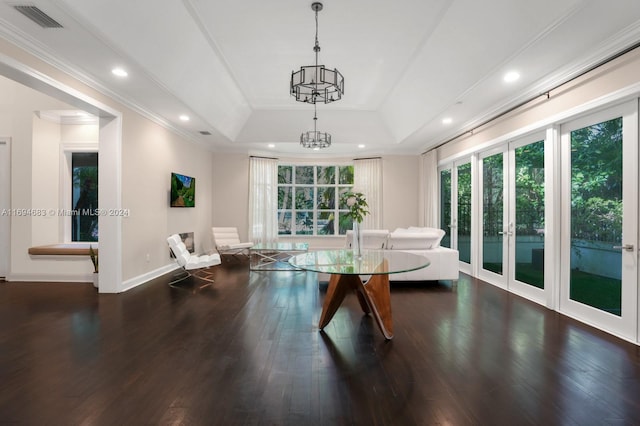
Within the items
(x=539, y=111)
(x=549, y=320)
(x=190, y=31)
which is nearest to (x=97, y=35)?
(x=190, y=31)

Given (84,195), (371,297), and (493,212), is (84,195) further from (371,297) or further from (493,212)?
(493,212)

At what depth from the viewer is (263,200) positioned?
28.8ft

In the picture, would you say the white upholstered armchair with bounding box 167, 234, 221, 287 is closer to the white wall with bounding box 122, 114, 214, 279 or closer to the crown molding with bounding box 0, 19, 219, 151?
the white wall with bounding box 122, 114, 214, 279

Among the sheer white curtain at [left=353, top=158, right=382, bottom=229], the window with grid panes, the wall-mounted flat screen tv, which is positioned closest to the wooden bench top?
the wall-mounted flat screen tv

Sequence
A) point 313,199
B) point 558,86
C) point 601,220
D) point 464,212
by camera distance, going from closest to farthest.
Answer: point 601,220
point 558,86
point 464,212
point 313,199

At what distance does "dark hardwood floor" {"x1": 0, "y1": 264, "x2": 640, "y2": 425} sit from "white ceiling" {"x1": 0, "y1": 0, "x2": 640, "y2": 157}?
110 inches

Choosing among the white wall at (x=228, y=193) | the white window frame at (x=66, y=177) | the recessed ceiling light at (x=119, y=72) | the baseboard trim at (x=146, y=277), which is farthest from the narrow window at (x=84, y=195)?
the white wall at (x=228, y=193)

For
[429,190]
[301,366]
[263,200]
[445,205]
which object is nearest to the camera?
[301,366]

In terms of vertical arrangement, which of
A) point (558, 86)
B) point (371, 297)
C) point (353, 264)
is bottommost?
point (371, 297)

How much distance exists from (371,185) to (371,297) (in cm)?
593

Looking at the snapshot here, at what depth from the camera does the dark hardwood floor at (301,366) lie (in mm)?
1951

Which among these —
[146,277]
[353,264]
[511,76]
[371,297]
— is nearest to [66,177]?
[146,277]

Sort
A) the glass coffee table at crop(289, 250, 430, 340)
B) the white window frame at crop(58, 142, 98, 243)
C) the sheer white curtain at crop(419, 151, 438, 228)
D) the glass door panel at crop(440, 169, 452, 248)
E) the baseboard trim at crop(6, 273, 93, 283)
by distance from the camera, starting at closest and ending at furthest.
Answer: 1. the glass coffee table at crop(289, 250, 430, 340)
2. the baseboard trim at crop(6, 273, 93, 283)
3. the white window frame at crop(58, 142, 98, 243)
4. the glass door panel at crop(440, 169, 452, 248)
5. the sheer white curtain at crop(419, 151, 438, 228)

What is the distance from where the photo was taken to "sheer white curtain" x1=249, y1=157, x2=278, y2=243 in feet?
28.4
